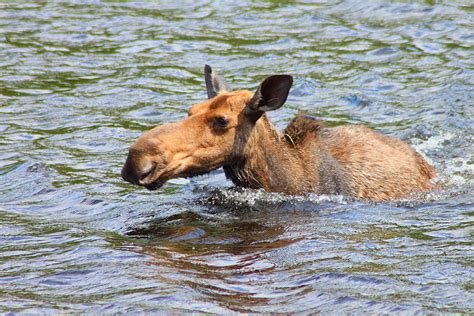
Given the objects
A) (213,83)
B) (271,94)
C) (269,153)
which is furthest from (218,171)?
(271,94)

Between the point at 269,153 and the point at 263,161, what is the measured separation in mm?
101

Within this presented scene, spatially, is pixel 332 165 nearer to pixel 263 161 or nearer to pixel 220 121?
pixel 263 161

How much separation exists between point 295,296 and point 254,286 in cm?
37

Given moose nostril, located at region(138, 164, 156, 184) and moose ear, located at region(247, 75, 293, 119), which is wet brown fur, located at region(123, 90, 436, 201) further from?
moose ear, located at region(247, 75, 293, 119)

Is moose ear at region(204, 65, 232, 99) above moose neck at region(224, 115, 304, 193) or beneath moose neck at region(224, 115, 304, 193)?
above

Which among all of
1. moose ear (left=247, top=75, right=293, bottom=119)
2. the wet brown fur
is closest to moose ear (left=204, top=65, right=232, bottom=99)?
the wet brown fur

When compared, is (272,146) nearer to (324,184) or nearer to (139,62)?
(324,184)

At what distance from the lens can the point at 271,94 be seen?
29.6ft

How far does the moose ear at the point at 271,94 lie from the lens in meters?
8.94

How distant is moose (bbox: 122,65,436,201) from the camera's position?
840 centimetres

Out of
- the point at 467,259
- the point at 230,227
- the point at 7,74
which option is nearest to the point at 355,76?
the point at 7,74

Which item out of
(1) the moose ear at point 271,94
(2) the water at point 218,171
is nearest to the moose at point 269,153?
(1) the moose ear at point 271,94

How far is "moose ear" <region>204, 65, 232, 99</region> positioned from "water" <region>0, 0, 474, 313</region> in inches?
39.4

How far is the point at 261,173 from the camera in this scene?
942 cm
